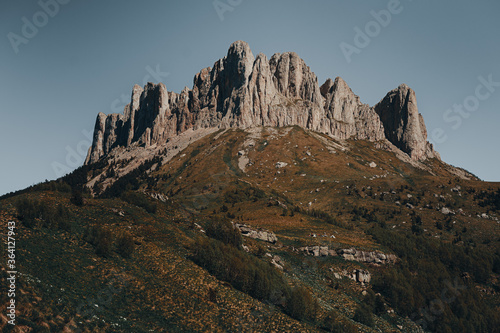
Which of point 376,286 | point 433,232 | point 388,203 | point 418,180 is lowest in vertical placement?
point 376,286

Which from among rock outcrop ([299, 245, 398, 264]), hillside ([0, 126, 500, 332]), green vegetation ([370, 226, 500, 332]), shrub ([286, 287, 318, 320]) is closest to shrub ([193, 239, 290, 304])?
hillside ([0, 126, 500, 332])

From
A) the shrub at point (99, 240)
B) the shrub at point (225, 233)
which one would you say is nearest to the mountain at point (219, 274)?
the shrub at point (99, 240)

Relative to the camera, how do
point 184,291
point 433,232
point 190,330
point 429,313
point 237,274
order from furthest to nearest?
1. point 433,232
2. point 429,313
3. point 237,274
4. point 184,291
5. point 190,330

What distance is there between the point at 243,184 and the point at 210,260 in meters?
132

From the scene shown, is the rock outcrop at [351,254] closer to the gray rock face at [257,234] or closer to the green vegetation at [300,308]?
the gray rock face at [257,234]

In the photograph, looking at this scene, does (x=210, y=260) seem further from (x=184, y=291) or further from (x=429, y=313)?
(x=429, y=313)

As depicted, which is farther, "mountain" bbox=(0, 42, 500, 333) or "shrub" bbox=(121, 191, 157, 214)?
"shrub" bbox=(121, 191, 157, 214)

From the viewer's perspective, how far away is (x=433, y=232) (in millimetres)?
140625

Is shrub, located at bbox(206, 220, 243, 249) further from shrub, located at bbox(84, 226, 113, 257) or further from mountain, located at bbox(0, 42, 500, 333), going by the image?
shrub, located at bbox(84, 226, 113, 257)

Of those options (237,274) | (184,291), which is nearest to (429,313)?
(237,274)

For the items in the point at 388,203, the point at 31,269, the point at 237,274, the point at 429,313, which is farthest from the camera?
the point at 388,203

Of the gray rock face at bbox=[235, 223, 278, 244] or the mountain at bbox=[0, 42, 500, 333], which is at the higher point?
the gray rock face at bbox=[235, 223, 278, 244]

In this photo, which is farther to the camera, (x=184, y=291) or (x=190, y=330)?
(x=184, y=291)

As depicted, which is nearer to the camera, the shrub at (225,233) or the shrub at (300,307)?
the shrub at (300,307)
